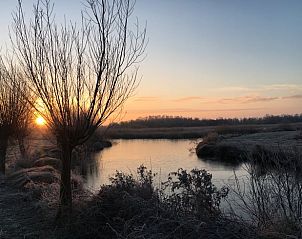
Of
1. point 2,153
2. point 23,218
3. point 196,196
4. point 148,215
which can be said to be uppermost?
point 2,153

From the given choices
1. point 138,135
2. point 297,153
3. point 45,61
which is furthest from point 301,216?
point 138,135

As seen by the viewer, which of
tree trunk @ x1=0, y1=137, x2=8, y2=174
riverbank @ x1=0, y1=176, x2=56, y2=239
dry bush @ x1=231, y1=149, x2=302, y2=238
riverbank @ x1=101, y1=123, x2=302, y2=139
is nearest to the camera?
dry bush @ x1=231, y1=149, x2=302, y2=238

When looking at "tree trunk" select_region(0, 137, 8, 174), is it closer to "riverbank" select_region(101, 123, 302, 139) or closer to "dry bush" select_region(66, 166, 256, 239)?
"dry bush" select_region(66, 166, 256, 239)

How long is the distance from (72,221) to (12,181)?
23.1 feet

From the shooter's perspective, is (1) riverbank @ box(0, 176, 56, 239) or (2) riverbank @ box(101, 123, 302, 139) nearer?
(1) riverbank @ box(0, 176, 56, 239)

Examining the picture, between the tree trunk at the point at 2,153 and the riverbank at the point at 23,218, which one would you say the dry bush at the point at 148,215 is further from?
the tree trunk at the point at 2,153

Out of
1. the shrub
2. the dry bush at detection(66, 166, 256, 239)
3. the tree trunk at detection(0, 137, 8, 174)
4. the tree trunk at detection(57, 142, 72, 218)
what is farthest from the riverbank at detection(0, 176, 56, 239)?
the tree trunk at detection(0, 137, 8, 174)

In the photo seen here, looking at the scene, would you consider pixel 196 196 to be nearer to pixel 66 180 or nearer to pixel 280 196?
pixel 280 196

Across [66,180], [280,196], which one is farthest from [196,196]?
[66,180]

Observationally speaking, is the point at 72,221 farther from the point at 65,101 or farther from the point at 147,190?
the point at 65,101

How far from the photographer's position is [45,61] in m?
8.08

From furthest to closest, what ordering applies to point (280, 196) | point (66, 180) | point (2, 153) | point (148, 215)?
point (2, 153), point (66, 180), point (280, 196), point (148, 215)

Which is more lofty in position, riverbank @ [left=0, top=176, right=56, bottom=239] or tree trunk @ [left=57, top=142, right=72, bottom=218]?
tree trunk @ [left=57, top=142, right=72, bottom=218]

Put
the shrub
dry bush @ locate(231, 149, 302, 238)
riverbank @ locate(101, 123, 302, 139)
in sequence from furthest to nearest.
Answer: riverbank @ locate(101, 123, 302, 139), the shrub, dry bush @ locate(231, 149, 302, 238)
